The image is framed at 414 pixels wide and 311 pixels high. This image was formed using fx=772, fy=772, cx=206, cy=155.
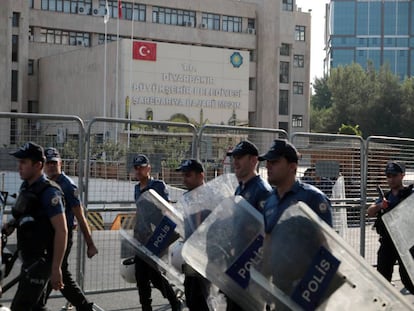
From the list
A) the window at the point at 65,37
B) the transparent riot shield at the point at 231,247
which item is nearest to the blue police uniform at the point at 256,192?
the transparent riot shield at the point at 231,247

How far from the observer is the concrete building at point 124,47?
61938 mm

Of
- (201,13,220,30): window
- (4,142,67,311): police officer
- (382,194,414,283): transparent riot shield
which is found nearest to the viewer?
(4,142,67,311): police officer

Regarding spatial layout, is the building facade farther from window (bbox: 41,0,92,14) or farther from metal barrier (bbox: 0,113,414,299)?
metal barrier (bbox: 0,113,414,299)

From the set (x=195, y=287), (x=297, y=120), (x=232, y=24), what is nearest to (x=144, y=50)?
(x=232, y=24)

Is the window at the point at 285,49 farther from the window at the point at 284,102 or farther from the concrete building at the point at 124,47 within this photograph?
the window at the point at 284,102

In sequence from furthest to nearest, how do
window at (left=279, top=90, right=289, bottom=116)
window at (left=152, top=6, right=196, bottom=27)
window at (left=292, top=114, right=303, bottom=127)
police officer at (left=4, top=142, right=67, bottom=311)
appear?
window at (left=292, top=114, right=303, bottom=127), window at (left=279, top=90, right=289, bottom=116), window at (left=152, top=6, right=196, bottom=27), police officer at (left=4, top=142, right=67, bottom=311)

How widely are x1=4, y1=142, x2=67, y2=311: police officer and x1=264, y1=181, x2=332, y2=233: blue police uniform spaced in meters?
1.65

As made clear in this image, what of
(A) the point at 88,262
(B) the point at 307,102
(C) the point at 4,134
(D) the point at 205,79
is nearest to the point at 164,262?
(A) the point at 88,262

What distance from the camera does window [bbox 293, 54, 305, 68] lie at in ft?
275

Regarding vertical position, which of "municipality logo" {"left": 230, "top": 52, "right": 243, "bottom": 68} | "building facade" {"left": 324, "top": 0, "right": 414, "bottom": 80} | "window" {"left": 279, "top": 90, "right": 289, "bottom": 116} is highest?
"building facade" {"left": 324, "top": 0, "right": 414, "bottom": 80}

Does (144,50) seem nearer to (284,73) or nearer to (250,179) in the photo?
(284,73)

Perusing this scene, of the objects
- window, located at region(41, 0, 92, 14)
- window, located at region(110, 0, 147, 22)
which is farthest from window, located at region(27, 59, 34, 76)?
window, located at region(110, 0, 147, 22)

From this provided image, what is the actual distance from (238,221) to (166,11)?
6780 cm

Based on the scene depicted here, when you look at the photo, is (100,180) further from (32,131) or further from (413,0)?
(413,0)
